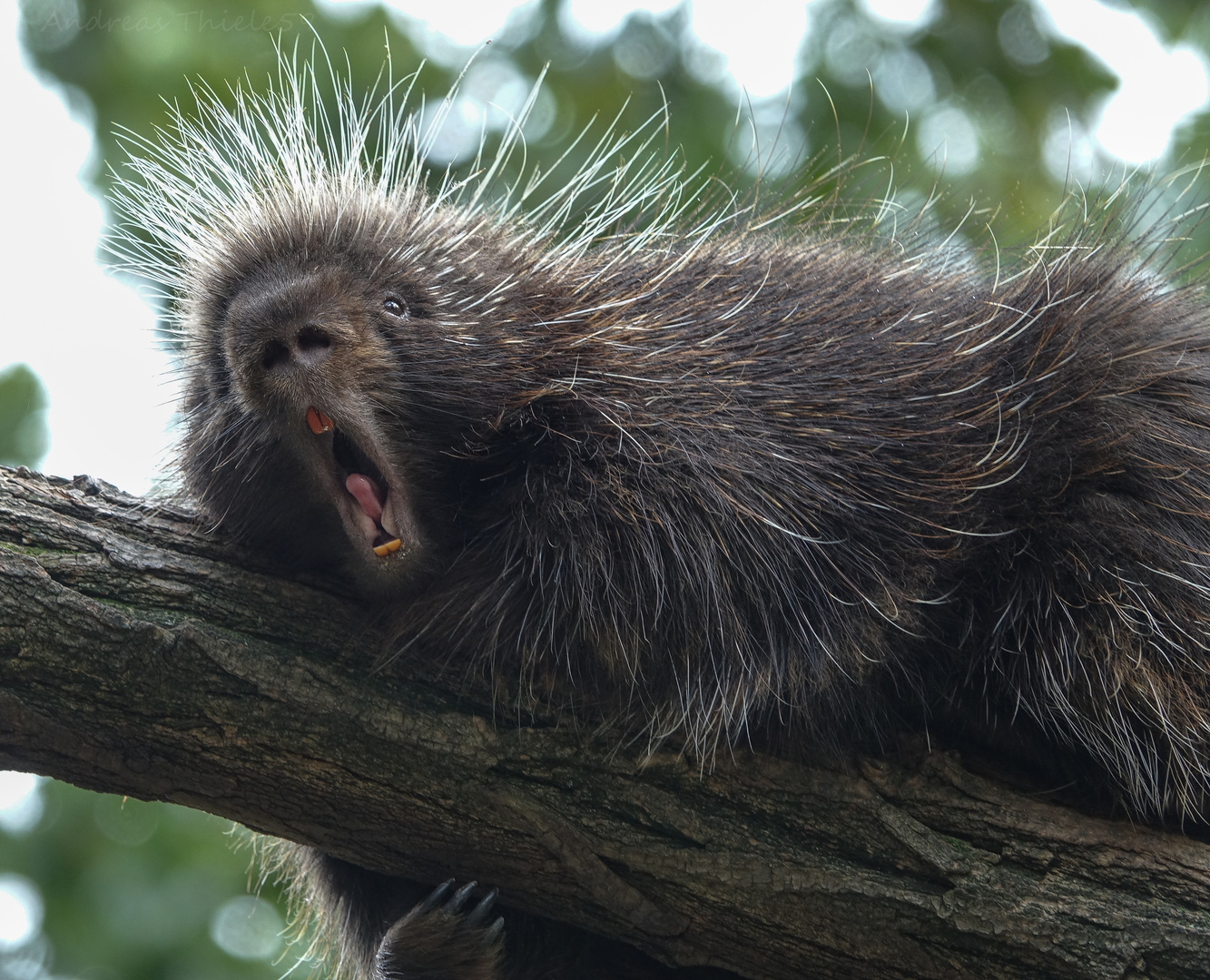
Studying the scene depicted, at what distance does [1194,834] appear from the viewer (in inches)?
99.0

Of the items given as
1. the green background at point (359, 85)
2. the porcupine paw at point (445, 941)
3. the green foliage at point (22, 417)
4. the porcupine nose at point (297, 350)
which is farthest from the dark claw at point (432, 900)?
the green foliage at point (22, 417)

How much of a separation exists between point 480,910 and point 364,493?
95 centimetres

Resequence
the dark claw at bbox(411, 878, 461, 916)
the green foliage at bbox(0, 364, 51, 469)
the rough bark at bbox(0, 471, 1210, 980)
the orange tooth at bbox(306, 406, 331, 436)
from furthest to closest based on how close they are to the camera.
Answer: the green foliage at bbox(0, 364, 51, 469) < the dark claw at bbox(411, 878, 461, 916) < the orange tooth at bbox(306, 406, 331, 436) < the rough bark at bbox(0, 471, 1210, 980)

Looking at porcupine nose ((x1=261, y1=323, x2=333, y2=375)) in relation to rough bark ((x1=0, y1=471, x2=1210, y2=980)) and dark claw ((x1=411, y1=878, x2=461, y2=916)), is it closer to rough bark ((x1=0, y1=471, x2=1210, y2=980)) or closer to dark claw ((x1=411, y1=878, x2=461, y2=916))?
rough bark ((x1=0, y1=471, x2=1210, y2=980))

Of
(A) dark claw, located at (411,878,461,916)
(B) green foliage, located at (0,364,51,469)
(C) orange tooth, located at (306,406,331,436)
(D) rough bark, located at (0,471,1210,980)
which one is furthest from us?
(B) green foliage, located at (0,364,51,469)

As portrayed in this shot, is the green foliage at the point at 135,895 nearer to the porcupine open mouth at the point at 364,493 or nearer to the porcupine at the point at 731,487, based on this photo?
the porcupine at the point at 731,487

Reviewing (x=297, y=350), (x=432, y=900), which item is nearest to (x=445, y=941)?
(x=432, y=900)

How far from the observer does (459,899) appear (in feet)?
8.21

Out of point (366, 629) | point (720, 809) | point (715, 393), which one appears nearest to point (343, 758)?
point (366, 629)

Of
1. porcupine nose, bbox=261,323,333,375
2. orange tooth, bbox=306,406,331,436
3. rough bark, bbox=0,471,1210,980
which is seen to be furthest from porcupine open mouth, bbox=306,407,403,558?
rough bark, bbox=0,471,1210,980

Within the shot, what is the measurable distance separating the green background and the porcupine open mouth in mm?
2515

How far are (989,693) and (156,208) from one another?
272 cm

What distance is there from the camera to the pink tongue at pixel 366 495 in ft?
8.38

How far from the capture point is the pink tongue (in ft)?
8.38
